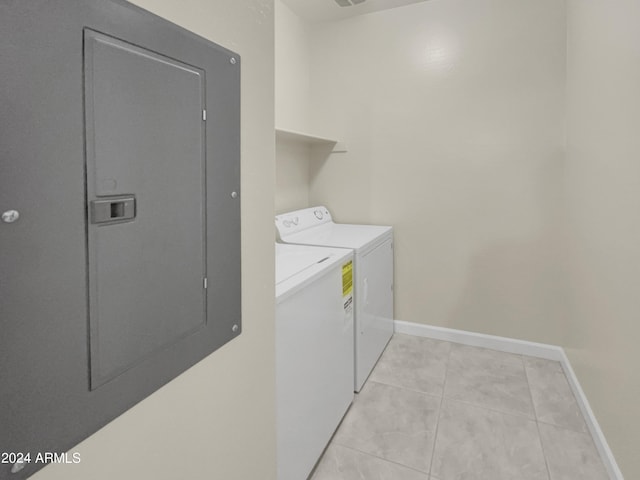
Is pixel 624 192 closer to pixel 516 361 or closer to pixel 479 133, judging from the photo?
pixel 479 133

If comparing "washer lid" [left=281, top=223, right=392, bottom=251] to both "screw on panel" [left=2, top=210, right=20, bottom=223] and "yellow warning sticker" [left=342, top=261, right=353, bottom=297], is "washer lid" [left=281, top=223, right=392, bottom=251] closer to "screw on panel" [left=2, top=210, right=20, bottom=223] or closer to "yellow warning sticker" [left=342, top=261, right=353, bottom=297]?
"yellow warning sticker" [left=342, top=261, right=353, bottom=297]

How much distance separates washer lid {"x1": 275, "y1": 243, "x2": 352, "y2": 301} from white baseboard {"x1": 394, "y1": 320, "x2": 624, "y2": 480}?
49.7 inches

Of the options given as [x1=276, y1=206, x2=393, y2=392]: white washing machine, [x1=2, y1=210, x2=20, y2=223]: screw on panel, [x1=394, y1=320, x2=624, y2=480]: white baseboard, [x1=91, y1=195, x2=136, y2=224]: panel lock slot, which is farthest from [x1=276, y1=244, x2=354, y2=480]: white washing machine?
[x1=394, y1=320, x2=624, y2=480]: white baseboard

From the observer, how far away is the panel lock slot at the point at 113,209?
1.77 feet

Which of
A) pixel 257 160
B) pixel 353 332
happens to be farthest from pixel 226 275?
pixel 353 332

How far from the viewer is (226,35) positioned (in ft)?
2.70

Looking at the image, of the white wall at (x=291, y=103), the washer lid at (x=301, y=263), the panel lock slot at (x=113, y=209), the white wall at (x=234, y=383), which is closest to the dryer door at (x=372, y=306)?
the washer lid at (x=301, y=263)

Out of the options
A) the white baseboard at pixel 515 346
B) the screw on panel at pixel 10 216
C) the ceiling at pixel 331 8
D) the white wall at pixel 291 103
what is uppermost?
the ceiling at pixel 331 8

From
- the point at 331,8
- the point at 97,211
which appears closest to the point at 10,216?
the point at 97,211

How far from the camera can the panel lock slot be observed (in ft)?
1.77

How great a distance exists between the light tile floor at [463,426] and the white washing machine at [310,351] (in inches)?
5.9

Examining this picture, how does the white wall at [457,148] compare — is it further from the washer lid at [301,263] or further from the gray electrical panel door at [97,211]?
the gray electrical panel door at [97,211]

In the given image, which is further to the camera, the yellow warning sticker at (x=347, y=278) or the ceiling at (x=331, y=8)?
the ceiling at (x=331, y=8)

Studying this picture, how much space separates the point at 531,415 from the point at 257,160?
194cm
